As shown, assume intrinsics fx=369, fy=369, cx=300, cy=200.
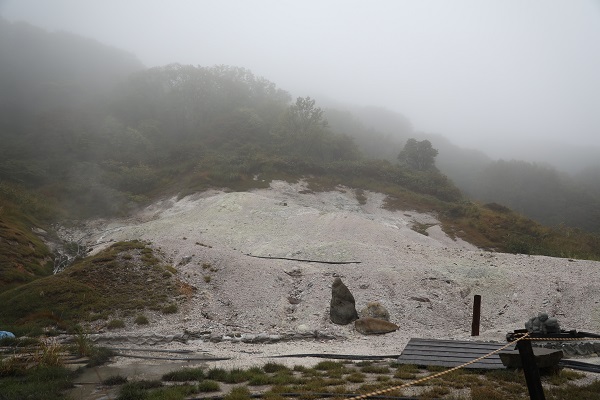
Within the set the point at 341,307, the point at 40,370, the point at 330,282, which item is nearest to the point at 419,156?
the point at 330,282

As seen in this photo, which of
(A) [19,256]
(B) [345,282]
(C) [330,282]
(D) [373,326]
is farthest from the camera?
(A) [19,256]

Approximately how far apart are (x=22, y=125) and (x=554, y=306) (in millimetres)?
78325

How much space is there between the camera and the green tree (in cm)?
6538

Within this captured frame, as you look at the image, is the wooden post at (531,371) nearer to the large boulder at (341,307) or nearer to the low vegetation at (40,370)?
the low vegetation at (40,370)

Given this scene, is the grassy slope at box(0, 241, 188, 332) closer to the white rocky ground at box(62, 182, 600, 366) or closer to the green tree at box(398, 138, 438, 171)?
the white rocky ground at box(62, 182, 600, 366)

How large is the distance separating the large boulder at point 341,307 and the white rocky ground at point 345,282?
434 millimetres

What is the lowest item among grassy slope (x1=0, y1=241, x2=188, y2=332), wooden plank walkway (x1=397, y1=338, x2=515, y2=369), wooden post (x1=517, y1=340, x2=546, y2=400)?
grassy slope (x1=0, y1=241, x2=188, y2=332)

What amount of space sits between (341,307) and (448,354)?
681cm

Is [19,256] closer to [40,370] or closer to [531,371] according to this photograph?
[40,370]

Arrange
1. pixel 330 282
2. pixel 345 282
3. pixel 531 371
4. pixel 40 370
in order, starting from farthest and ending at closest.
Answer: pixel 345 282 → pixel 330 282 → pixel 40 370 → pixel 531 371

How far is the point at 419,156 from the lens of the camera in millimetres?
65312

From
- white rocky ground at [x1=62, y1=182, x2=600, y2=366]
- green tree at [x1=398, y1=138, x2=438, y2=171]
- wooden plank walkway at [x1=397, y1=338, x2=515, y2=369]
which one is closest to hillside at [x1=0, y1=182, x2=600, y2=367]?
white rocky ground at [x1=62, y1=182, x2=600, y2=366]

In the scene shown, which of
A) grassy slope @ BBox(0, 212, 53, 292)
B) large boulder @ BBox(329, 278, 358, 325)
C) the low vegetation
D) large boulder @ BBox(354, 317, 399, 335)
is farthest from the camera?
grassy slope @ BBox(0, 212, 53, 292)

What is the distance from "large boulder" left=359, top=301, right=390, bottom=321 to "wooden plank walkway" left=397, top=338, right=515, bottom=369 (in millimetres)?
4707
